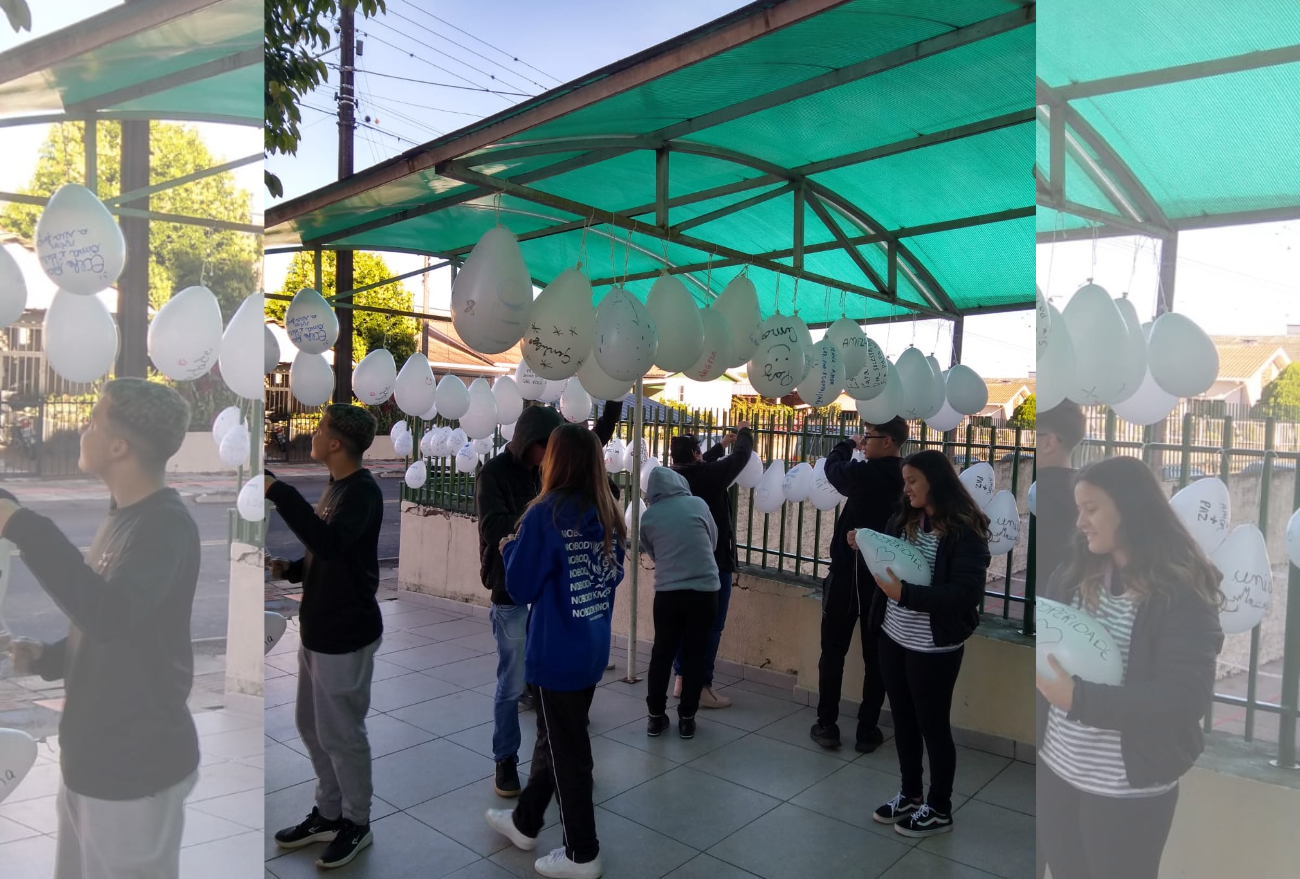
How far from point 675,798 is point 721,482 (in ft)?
5.50

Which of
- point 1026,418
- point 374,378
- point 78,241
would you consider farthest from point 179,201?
point 1026,418

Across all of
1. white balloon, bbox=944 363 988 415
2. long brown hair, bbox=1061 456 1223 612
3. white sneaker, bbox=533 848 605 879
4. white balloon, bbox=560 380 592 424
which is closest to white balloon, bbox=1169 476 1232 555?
long brown hair, bbox=1061 456 1223 612

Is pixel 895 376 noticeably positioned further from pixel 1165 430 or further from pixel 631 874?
pixel 1165 430

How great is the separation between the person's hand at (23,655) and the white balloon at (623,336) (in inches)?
82.8

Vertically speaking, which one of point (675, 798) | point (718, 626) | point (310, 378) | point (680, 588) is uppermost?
point (310, 378)

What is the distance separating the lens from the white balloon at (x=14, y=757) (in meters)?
1.25

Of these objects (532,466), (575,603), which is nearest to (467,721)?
(532,466)

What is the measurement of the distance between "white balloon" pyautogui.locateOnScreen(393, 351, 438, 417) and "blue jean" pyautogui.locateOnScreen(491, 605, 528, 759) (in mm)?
2163

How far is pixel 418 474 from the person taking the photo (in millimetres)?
7008

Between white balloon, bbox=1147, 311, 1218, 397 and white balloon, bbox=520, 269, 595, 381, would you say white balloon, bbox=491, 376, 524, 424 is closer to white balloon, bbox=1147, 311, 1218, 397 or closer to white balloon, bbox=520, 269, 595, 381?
white balloon, bbox=520, 269, 595, 381

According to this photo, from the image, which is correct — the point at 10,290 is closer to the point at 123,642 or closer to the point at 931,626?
the point at 123,642

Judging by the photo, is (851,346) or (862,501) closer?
(862,501)

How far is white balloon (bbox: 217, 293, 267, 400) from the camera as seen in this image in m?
1.29

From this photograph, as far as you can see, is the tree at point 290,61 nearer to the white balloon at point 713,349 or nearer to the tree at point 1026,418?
the white balloon at point 713,349
